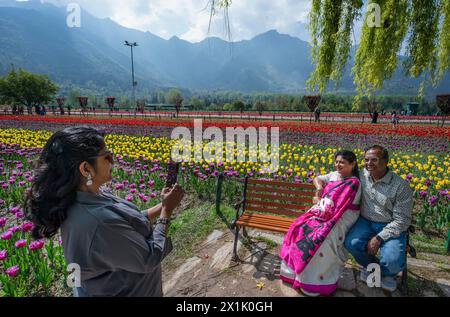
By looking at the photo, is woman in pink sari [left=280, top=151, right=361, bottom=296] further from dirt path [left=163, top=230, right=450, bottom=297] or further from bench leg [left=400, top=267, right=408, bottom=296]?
bench leg [left=400, top=267, right=408, bottom=296]

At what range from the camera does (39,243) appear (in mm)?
2832

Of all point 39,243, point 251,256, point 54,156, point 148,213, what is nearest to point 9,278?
point 39,243

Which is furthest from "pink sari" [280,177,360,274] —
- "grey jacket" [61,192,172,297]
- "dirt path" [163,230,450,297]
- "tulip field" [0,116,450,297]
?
"tulip field" [0,116,450,297]

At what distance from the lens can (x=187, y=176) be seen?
607 centimetres

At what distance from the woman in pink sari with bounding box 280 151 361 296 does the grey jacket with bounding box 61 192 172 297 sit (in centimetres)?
153

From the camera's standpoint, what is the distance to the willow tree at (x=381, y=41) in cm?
268

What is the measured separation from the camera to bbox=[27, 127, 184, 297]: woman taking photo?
1444 mm

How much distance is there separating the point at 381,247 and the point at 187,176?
4.10 meters

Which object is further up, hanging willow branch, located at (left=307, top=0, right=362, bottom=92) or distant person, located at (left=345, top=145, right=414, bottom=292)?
hanging willow branch, located at (left=307, top=0, right=362, bottom=92)

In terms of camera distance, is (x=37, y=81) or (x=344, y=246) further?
(x=37, y=81)

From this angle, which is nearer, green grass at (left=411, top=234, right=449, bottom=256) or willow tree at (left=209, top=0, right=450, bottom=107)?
willow tree at (left=209, top=0, right=450, bottom=107)

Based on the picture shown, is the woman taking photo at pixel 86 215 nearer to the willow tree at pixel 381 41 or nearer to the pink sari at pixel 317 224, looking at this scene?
the pink sari at pixel 317 224

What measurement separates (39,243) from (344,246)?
10.5 ft
